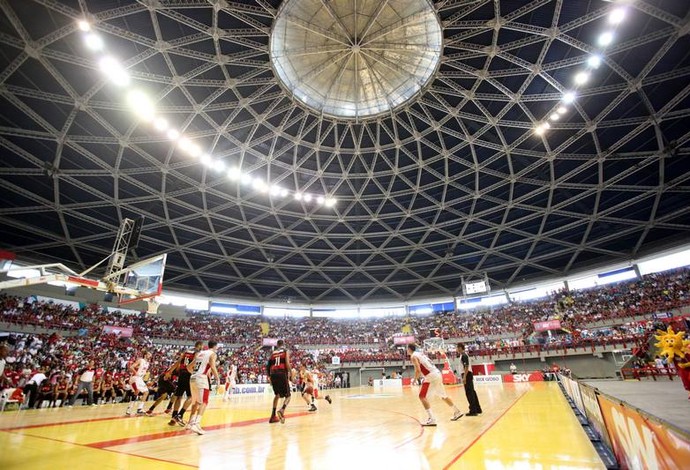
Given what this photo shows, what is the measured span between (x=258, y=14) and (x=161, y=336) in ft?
125

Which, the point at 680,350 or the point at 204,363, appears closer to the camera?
the point at 680,350

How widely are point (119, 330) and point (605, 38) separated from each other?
1953 inches

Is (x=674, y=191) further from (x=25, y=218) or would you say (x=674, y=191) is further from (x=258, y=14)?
(x=25, y=218)

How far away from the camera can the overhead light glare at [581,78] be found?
21.6 meters

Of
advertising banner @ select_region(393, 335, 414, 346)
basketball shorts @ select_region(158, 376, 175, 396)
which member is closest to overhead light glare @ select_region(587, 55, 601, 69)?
basketball shorts @ select_region(158, 376, 175, 396)

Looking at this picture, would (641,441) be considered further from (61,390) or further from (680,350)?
(61,390)

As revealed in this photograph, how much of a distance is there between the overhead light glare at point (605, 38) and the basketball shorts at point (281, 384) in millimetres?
25531

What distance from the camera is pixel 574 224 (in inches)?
1539

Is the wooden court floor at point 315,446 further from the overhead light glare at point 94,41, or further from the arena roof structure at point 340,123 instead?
the arena roof structure at point 340,123

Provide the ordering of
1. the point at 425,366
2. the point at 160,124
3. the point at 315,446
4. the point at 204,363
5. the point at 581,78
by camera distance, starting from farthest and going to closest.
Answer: the point at 160,124, the point at 581,78, the point at 425,366, the point at 204,363, the point at 315,446

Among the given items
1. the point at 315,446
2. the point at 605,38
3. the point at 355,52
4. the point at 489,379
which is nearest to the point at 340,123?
the point at 355,52

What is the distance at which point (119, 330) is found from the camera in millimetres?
35781

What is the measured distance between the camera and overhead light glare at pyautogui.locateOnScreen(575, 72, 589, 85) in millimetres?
21609

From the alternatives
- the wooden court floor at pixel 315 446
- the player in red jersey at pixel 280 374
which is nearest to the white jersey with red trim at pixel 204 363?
the wooden court floor at pixel 315 446
